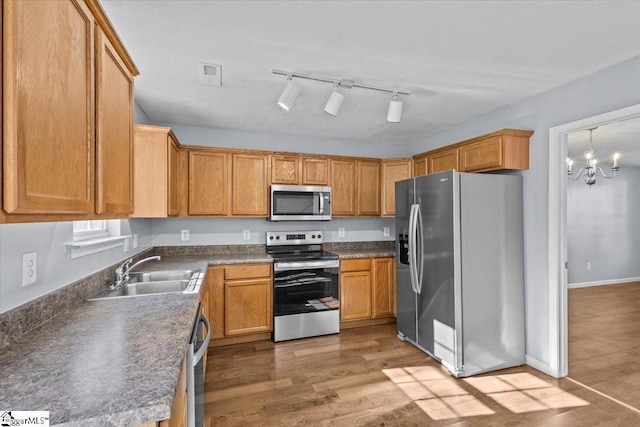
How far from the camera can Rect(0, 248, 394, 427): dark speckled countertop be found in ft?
2.66

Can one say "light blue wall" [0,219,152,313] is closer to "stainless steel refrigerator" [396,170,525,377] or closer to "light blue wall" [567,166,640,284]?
"stainless steel refrigerator" [396,170,525,377]

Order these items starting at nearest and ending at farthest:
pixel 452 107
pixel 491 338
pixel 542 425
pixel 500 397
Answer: pixel 542 425 → pixel 500 397 → pixel 491 338 → pixel 452 107

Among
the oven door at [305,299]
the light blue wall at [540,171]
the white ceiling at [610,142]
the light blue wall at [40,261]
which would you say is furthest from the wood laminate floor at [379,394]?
the white ceiling at [610,142]

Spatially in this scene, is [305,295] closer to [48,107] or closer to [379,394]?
[379,394]

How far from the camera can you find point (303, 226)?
4.19 meters

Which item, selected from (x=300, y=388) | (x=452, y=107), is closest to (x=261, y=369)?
(x=300, y=388)

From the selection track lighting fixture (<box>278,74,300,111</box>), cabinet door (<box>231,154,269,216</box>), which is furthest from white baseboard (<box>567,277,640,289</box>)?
track lighting fixture (<box>278,74,300,111</box>)

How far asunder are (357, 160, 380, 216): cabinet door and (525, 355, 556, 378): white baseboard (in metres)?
2.21

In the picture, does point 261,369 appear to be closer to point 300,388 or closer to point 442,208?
point 300,388

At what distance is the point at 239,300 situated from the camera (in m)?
3.38

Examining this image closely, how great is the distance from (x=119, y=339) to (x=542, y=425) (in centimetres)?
255

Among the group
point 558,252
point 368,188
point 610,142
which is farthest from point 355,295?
point 610,142

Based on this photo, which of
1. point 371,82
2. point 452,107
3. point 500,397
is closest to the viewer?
point 500,397

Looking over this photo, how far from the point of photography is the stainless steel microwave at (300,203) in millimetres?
3732
